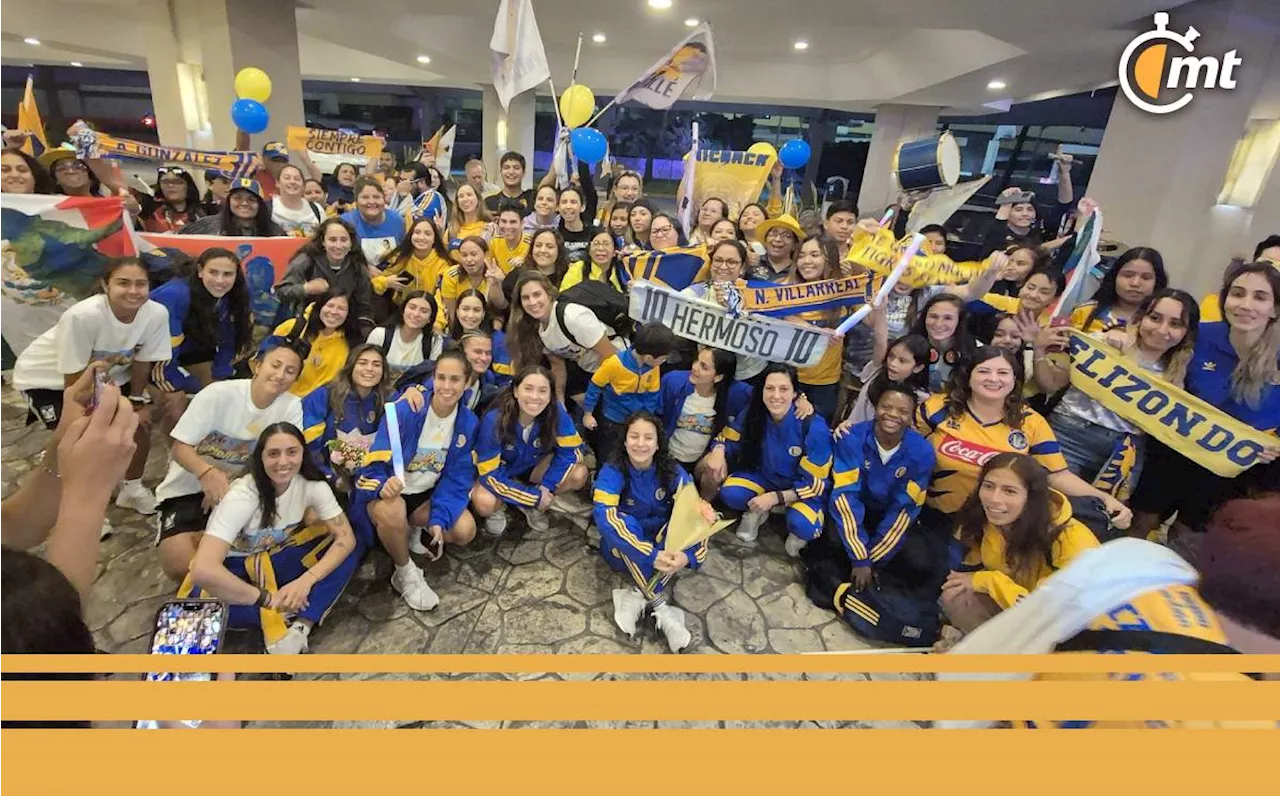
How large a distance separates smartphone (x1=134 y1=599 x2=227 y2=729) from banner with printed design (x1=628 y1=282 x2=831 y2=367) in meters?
2.35

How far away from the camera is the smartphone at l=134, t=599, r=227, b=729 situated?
1.42 meters

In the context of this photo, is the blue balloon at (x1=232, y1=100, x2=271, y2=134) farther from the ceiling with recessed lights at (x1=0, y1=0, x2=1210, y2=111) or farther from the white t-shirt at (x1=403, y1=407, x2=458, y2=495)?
the white t-shirt at (x1=403, y1=407, x2=458, y2=495)

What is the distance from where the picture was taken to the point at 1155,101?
5539mm

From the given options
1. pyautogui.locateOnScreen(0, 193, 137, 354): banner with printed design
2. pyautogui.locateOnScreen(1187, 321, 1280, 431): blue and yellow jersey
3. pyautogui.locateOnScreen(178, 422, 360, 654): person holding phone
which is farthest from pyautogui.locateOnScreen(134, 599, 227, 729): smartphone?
pyautogui.locateOnScreen(1187, 321, 1280, 431): blue and yellow jersey

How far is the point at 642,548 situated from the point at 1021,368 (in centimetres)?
215

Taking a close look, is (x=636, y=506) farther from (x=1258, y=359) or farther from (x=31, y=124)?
(x=31, y=124)

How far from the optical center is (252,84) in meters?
8.09

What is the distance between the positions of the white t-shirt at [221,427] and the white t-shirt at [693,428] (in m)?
2.03

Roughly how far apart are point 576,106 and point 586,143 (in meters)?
A: 0.50

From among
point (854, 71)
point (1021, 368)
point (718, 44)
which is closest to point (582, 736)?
point (1021, 368)

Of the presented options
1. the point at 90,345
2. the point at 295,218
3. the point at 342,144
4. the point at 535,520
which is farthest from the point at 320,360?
the point at 342,144

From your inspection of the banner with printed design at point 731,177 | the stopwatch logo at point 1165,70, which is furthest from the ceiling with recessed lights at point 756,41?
the banner with printed design at point 731,177

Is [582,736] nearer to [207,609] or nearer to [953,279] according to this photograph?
[207,609]

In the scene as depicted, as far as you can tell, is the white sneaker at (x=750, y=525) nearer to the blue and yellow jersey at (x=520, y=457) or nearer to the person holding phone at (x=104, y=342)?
the blue and yellow jersey at (x=520, y=457)
